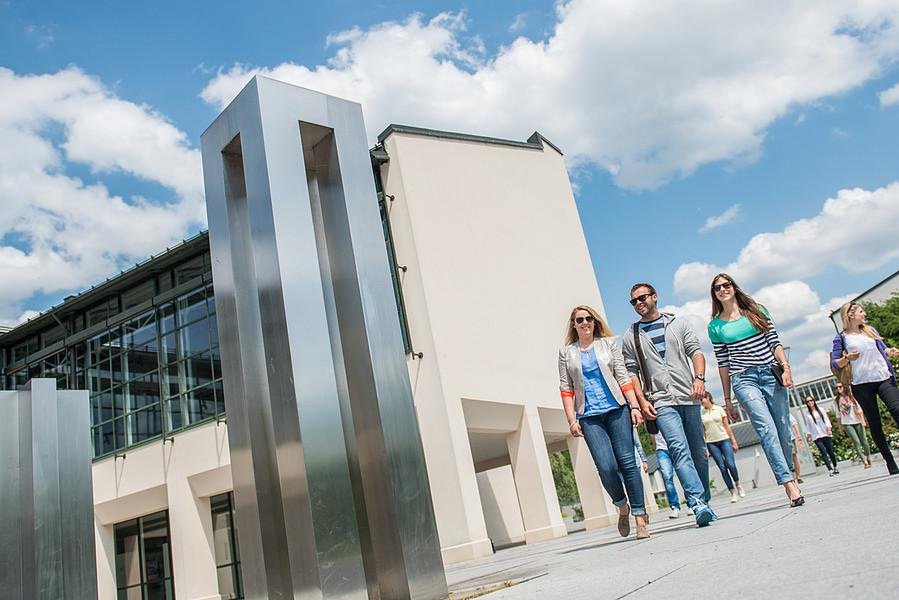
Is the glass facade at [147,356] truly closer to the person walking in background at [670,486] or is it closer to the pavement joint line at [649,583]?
the person walking in background at [670,486]

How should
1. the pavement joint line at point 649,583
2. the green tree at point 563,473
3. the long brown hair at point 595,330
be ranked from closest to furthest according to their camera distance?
the pavement joint line at point 649,583 → the long brown hair at point 595,330 → the green tree at point 563,473

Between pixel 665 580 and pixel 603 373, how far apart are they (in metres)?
3.13

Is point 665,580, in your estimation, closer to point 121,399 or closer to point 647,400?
point 647,400

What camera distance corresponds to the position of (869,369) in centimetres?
711

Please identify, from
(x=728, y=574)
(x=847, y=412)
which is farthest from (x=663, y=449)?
(x=728, y=574)

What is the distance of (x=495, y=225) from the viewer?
18297 mm

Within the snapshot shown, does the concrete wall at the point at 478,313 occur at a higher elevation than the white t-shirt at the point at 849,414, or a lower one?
higher

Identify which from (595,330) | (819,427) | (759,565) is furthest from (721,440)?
(759,565)

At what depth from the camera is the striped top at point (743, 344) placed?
20.0 ft

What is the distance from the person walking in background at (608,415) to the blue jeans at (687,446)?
282 mm

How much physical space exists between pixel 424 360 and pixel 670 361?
379 inches

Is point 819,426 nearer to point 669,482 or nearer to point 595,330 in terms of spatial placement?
point 669,482

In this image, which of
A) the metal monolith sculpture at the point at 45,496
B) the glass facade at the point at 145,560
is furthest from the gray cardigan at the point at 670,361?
the glass facade at the point at 145,560

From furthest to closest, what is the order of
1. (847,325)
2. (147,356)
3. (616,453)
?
(147,356)
(847,325)
(616,453)
